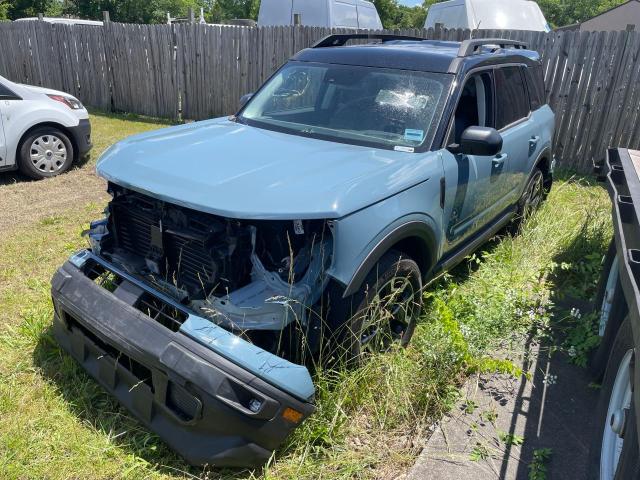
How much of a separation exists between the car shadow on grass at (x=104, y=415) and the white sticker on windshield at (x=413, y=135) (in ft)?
7.26

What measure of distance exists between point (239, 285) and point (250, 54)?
8653 mm

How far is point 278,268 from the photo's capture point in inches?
113

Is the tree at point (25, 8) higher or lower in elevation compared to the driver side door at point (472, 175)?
higher

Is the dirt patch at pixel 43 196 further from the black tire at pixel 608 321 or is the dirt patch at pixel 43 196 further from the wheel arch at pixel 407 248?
the black tire at pixel 608 321

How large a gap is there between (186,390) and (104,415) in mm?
867

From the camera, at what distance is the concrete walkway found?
2.63 m

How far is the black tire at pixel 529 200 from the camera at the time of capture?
5270 millimetres

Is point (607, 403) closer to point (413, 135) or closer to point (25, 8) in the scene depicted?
point (413, 135)

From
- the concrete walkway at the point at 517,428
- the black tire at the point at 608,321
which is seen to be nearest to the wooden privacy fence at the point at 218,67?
the black tire at the point at 608,321

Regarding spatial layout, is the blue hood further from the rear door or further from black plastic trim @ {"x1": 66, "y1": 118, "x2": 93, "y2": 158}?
black plastic trim @ {"x1": 66, "y1": 118, "x2": 93, "y2": 158}

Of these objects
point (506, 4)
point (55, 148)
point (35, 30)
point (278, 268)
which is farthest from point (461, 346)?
point (35, 30)

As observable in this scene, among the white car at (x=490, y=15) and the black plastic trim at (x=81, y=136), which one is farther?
the white car at (x=490, y=15)

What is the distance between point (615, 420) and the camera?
2.25 m

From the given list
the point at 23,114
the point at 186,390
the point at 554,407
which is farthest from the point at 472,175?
the point at 23,114
